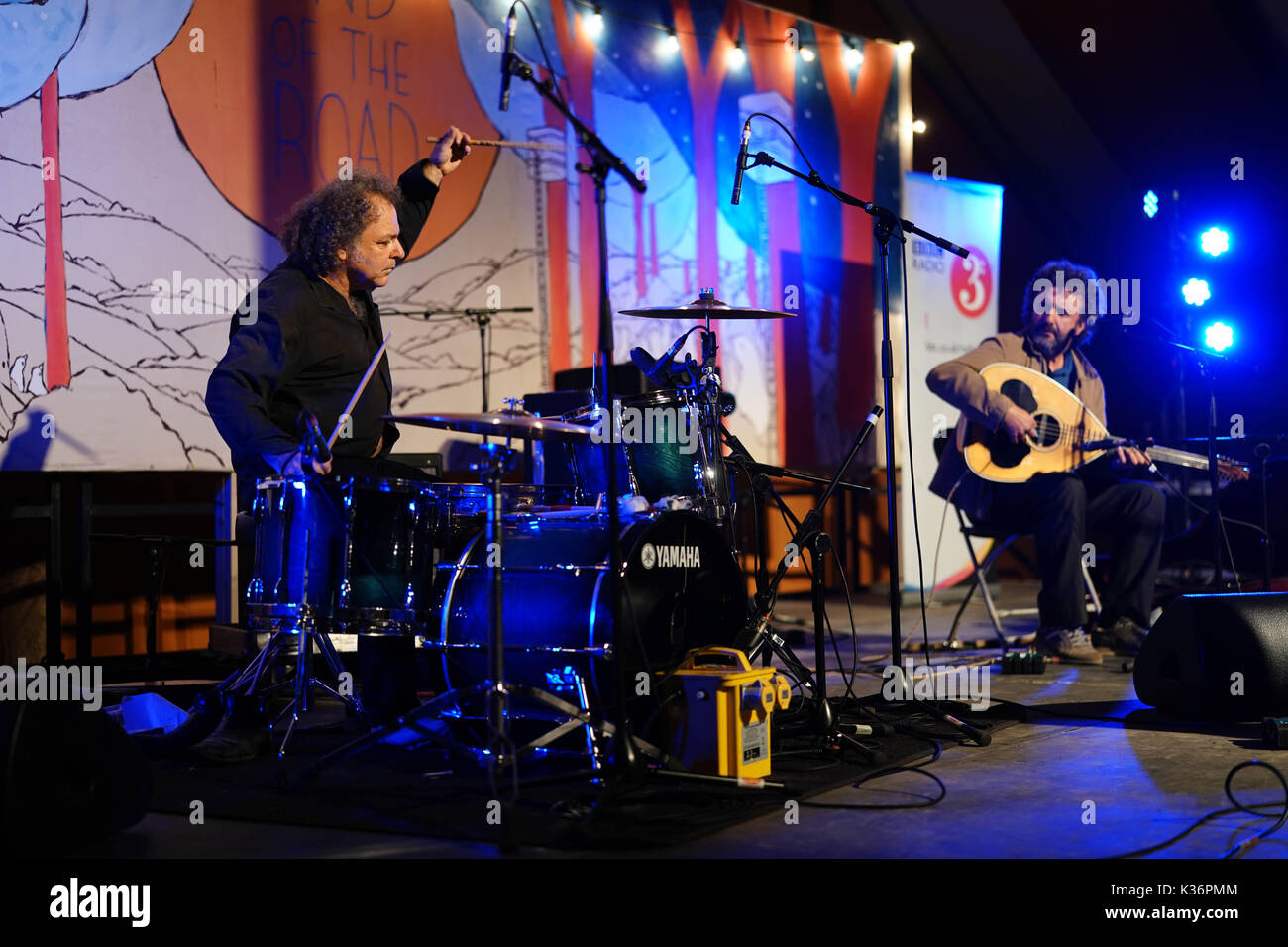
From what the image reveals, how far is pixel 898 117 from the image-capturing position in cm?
873

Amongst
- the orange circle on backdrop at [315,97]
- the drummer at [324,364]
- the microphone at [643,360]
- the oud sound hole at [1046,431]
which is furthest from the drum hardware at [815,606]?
the orange circle on backdrop at [315,97]

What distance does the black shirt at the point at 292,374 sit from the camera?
349 cm

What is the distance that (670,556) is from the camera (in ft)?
11.3

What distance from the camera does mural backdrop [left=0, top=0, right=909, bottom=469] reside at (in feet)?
17.1

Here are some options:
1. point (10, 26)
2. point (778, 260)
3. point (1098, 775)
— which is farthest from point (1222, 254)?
point (10, 26)

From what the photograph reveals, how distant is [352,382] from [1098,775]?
246 centimetres

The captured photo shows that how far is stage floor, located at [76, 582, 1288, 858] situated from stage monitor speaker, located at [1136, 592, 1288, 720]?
8 cm

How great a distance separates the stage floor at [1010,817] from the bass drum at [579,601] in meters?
0.69

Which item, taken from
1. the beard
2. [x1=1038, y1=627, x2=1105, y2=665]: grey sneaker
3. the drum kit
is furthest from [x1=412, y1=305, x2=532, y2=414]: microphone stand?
[x1=1038, y1=627, x2=1105, y2=665]: grey sneaker

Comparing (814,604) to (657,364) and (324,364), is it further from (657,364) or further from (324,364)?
(324,364)

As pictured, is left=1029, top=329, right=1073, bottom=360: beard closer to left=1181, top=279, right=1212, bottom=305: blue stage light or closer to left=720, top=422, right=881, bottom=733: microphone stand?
left=1181, top=279, right=1212, bottom=305: blue stage light

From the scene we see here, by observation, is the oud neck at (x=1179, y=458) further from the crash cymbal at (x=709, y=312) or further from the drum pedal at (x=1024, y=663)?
the crash cymbal at (x=709, y=312)

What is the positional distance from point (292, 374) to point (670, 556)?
A: 51.0 inches
